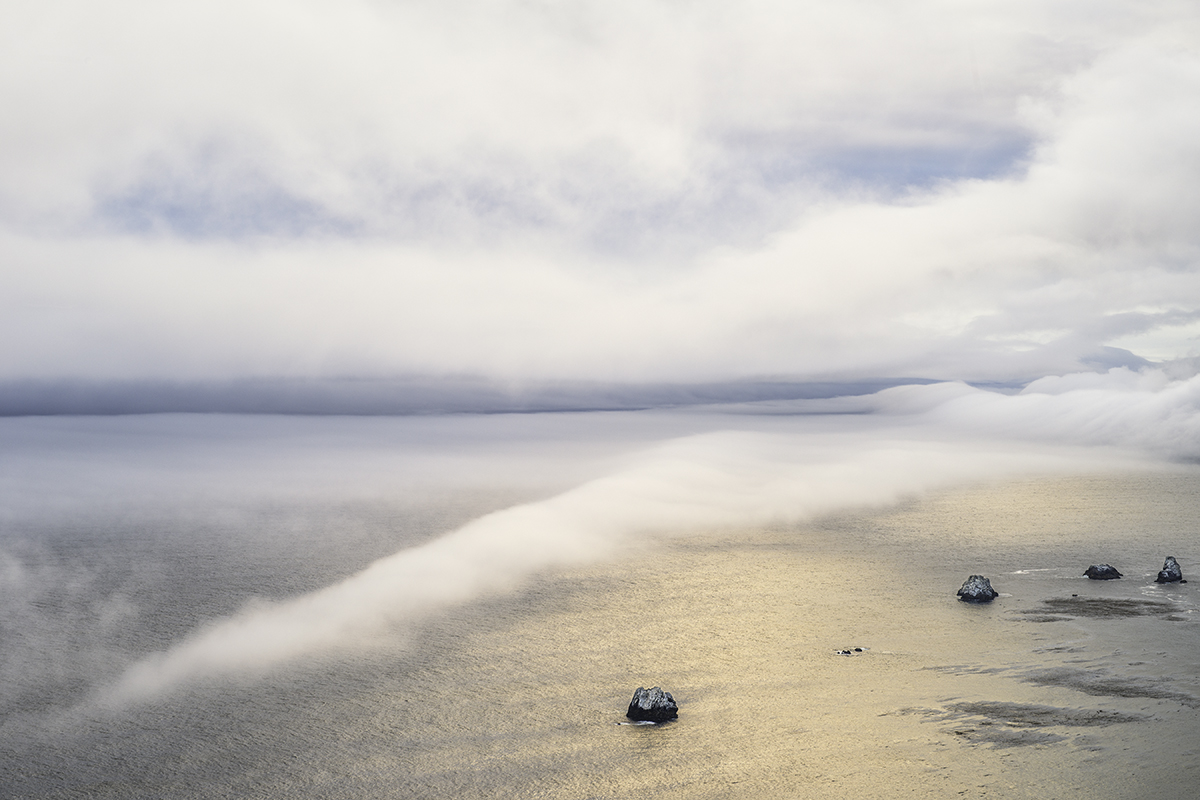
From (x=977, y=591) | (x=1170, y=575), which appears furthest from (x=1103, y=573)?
(x=977, y=591)

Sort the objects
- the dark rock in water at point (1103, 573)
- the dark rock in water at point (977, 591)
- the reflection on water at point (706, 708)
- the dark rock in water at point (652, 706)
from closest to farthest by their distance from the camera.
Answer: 1. the reflection on water at point (706, 708)
2. the dark rock in water at point (652, 706)
3. the dark rock in water at point (977, 591)
4. the dark rock in water at point (1103, 573)

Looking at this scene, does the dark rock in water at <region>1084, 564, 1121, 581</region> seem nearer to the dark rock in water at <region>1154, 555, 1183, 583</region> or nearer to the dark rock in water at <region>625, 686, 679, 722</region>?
the dark rock in water at <region>1154, 555, 1183, 583</region>

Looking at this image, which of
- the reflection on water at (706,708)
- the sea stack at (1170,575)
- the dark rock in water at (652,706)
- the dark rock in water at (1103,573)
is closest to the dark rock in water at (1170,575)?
the sea stack at (1170,575)

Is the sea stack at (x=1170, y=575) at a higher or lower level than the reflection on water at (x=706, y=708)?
higher

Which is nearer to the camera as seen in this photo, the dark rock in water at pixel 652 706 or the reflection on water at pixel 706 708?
the reflection on water at pixel 706 708

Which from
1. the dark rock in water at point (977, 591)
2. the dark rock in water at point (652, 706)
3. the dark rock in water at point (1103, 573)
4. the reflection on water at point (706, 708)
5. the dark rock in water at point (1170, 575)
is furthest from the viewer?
the dark rock in water at point (1103, 573)

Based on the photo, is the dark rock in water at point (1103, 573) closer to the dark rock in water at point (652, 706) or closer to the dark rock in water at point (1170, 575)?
the dark rock in water at point (1170, 575)

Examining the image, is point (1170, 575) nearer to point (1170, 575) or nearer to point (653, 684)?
point (1170, 575)
